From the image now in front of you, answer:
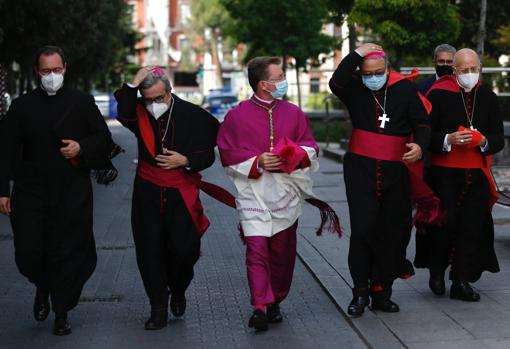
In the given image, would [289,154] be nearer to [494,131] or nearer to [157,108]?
[157,108]

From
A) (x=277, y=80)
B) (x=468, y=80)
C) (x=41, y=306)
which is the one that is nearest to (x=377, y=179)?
(x=277, y=80)

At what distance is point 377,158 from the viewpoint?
6.98 metres

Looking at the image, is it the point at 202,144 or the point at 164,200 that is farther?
the point at 202,144

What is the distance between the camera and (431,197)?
7.24m

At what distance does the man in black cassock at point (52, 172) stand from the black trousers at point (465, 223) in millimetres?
2407

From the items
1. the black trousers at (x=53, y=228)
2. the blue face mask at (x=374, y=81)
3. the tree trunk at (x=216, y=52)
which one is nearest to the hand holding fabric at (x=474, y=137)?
the blue face mask at (x=374, y=81)

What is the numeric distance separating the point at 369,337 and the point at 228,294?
1.88m

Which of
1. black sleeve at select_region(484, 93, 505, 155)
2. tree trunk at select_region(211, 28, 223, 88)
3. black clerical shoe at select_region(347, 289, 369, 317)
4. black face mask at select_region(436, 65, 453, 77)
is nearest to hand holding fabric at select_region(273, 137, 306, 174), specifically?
black clerical shoe at select_region(347, 289, 369, 317)

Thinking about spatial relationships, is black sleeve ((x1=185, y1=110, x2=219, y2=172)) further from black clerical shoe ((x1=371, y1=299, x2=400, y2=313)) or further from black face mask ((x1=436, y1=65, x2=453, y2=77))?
black face mask ((x1=436, y1=65, x2=453, y2=77))

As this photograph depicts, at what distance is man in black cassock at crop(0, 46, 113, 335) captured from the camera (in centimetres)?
672

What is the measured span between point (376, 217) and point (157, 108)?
161 cm

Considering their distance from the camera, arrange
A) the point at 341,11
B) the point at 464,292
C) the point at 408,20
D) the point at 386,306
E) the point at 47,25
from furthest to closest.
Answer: the point at 341,11, the point at 408,20, the point at 47,25, the point at 464,292, the point at 386,306

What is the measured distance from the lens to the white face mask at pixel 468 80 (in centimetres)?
740

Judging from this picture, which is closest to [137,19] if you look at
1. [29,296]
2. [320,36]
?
[320,36]
